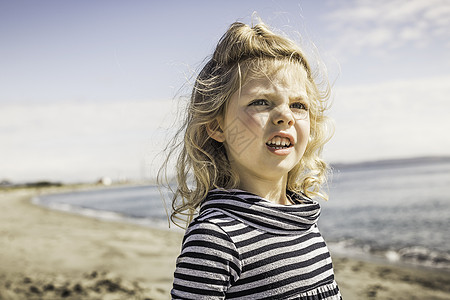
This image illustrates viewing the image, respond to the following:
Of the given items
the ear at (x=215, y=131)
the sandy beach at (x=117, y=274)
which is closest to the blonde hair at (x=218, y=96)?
the ear at (x=215, y=131)

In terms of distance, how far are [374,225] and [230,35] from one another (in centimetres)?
1328

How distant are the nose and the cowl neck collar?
0.99 feet

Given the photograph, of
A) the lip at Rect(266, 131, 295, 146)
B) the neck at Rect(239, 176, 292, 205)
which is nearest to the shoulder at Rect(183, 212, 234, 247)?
the neck at Rect(239, 176, 292, 205)

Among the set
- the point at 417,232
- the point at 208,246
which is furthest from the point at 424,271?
the point at 208,246

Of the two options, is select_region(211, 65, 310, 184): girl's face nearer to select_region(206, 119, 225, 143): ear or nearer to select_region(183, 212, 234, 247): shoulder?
select_region(206, 119, 225, 143): ear

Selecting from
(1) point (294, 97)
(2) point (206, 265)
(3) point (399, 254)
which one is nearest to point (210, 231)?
(2) point (206, 265)

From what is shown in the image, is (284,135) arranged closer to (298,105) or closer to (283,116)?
(283,116)

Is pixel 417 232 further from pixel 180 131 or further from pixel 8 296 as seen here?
pixel 180 131

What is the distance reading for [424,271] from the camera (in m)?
7.32

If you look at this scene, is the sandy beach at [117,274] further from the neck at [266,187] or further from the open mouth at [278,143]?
the open mouth at [278,143]

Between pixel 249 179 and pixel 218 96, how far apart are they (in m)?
0.36

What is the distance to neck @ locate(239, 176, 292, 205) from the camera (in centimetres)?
162

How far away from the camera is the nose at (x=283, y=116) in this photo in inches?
59.9

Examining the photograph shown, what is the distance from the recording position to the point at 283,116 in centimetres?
152
